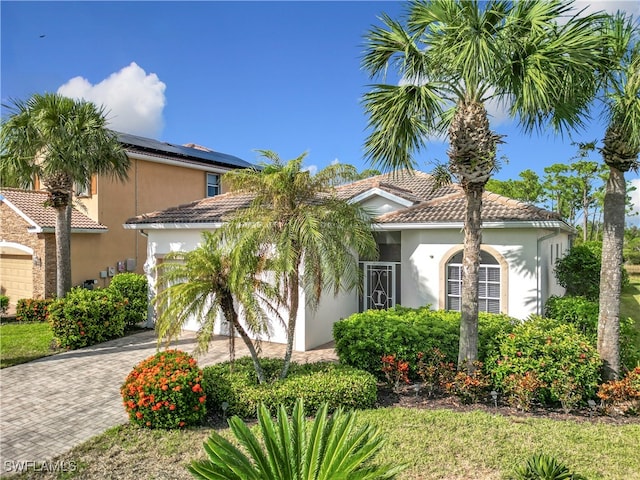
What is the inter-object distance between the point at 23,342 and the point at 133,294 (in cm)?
411

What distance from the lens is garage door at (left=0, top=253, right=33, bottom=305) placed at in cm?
2179

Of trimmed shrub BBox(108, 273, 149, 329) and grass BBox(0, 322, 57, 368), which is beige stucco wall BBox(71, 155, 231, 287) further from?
trimmed shrub BBox(108, 273, 149, 329)

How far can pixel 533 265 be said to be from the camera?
503 inches

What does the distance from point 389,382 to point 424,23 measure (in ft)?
28.5

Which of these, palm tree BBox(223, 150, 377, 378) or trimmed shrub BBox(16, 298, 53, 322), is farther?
trimmed shrub BBox(16, 298, 53, 322)

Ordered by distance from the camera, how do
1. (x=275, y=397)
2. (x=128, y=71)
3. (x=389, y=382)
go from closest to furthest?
(x=275, y=397) < (x=389, y=382) < (x=128, y=71)

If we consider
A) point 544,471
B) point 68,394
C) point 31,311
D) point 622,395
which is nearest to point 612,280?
point 622,395

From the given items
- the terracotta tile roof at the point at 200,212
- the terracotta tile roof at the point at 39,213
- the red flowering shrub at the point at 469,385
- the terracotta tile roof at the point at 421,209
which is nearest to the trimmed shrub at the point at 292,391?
the red flowering shrub at the point at 469,385

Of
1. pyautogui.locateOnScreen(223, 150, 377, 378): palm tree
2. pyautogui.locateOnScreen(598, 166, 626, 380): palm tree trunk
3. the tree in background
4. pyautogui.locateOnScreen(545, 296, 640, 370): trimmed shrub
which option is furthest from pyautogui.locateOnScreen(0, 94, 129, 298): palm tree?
the tree in background

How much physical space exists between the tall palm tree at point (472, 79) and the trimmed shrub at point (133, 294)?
1226cm

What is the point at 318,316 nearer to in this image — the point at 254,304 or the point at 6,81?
the point at 254,304

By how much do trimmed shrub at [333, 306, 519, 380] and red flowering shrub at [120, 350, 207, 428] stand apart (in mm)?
4126

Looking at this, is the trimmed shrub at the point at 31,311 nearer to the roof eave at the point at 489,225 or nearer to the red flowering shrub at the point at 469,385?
the roof eave at the point at 489,225

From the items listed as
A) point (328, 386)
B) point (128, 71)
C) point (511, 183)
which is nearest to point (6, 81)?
point (128, 71)
